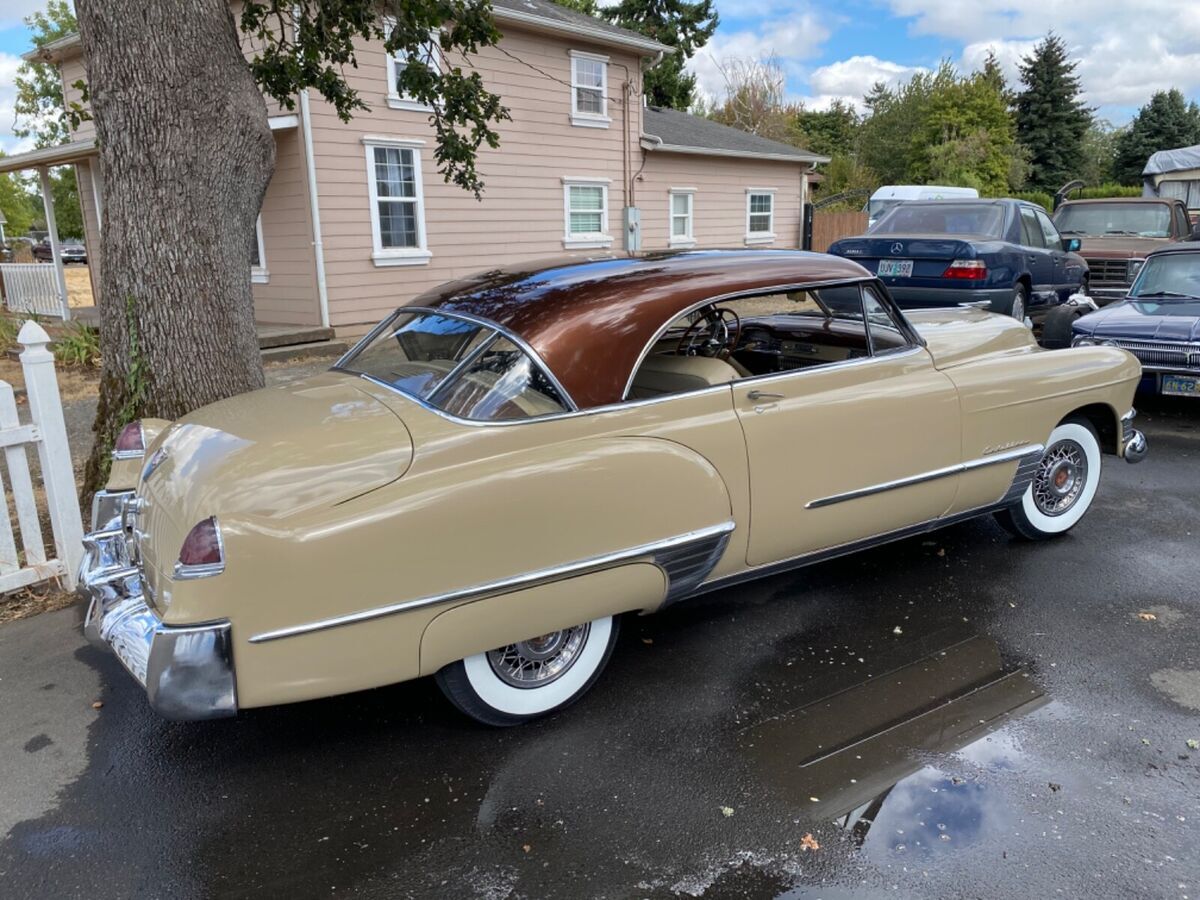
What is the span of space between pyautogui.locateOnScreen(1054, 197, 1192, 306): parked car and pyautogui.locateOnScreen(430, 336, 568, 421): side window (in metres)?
11.7

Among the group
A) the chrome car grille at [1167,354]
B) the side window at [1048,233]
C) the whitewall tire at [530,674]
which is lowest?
the whitewall tire at [530,674]

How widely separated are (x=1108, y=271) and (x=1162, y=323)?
599cm

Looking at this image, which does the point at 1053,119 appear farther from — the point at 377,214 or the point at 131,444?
the point at 131,444

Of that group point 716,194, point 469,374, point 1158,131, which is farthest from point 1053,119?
point 469,374

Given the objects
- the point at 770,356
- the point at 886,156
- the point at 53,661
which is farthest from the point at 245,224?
the point at 886,156

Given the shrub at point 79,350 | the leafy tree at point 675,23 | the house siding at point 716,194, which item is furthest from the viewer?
the leafy tree at point 675,23

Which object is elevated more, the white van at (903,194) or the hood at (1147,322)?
the white van at (903,194)

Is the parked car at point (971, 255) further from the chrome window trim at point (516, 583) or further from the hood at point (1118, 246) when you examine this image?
the chrome window trim at point (516, 583)

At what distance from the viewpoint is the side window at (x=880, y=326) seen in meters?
4.07

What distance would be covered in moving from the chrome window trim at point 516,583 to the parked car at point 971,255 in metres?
7.08

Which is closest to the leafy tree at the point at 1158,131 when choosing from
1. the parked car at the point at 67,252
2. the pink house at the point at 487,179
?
the pink house at the point at 487,179

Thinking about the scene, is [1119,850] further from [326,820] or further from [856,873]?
[326,820]

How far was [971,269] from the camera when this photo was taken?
9.39 m

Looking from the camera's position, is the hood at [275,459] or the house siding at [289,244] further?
the house siding at [289,244]
